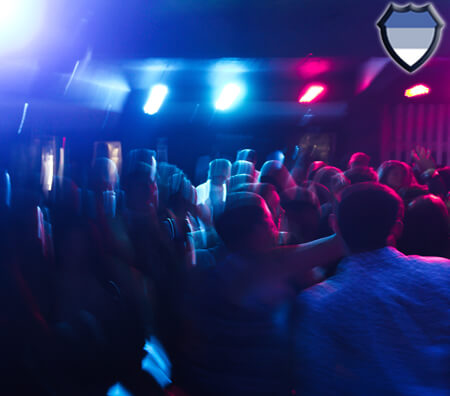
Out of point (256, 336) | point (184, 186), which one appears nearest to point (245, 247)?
point (256, 336)

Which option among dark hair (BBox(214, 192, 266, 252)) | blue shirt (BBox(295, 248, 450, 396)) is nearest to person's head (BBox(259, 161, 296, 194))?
dark hair (BBox(214, 192, 266, 252))

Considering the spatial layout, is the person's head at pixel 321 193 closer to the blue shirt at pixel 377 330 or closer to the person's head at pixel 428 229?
the person's head at pixel 428 229

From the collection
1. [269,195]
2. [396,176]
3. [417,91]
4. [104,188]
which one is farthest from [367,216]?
[417,91]

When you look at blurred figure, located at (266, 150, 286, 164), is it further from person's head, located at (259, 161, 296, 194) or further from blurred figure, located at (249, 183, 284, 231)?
blurred figure, located at (249, 183, 284, 231)

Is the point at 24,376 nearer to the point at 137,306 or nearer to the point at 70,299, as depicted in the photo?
the point at 70,299

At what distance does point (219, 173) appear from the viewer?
3.45 meters

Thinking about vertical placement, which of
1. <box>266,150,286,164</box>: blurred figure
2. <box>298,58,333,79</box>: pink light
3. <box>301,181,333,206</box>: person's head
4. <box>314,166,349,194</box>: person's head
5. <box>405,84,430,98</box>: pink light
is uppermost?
<box>298,58,333,79</box>: pink light

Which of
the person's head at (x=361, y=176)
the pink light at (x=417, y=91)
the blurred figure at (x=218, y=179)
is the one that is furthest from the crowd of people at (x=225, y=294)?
the pink light at (x=417, y=91)

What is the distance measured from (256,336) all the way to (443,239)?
1.14m

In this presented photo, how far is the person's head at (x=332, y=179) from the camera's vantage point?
2.75m

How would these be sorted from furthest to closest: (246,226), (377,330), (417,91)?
(417,91) < (246,226) < (377,330)

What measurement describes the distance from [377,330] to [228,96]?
6731 mm

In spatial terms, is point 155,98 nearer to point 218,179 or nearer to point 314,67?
point 314,67

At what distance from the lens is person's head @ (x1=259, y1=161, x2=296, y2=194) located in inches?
113
